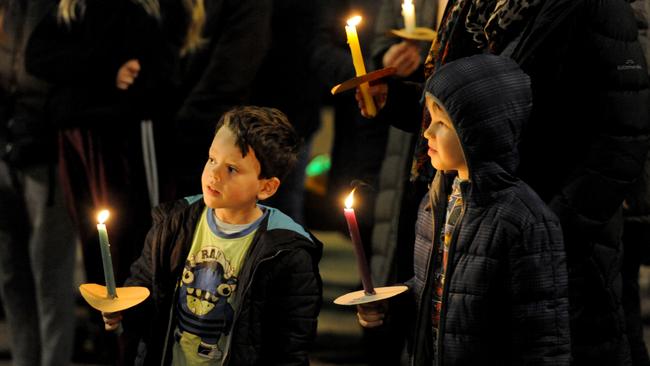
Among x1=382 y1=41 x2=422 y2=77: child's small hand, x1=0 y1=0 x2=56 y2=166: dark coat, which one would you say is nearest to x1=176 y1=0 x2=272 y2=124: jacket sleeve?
x1=0 y1=0 x2=56 y2=166: dark coat

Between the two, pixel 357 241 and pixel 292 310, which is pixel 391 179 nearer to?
pixel 292 310

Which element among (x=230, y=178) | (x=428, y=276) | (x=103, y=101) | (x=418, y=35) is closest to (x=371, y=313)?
(x=428, y=276)

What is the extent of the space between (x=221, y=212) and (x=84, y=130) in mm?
1564

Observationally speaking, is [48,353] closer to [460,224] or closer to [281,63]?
[281,63]

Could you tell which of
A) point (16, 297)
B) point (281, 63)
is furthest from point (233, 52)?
point (16, 297)

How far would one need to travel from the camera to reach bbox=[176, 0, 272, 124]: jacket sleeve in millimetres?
5414

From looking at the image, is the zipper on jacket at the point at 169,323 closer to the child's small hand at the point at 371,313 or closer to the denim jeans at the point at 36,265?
the child's small hand at the point at 371,313

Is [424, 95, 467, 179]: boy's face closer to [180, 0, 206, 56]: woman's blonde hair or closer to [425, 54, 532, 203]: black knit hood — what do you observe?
[425, 54, 532, 203]: black knit hood

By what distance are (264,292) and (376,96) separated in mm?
626

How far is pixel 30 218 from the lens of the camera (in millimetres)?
5543

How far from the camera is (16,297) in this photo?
5566 mm

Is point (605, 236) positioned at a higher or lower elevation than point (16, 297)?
higher

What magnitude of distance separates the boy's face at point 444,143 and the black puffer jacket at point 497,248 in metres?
0.03

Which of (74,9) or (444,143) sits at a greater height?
(74,9)
